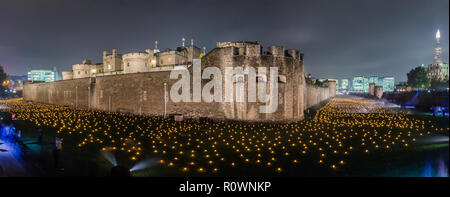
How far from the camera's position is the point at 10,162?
7.50 meters

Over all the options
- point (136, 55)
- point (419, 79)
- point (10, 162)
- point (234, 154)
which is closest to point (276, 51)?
point (234, 154)

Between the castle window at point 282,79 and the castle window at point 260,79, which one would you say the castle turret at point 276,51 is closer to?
the castle window at point 282,79

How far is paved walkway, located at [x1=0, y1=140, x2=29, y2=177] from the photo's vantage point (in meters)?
6.56

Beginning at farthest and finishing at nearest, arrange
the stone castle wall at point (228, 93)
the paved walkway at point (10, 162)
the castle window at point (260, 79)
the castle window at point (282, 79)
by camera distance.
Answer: the castle window at point (282, 79) → the stone castle wall at point (228, 93) → the castle window at point (260, 79) → the paved walkway at point (10, 162)

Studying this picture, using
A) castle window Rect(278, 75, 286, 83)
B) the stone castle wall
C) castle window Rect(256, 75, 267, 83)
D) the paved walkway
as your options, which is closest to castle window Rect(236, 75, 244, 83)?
the stone castle wall

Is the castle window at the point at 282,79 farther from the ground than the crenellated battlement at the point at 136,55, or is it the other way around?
the crenellated battlement at the point at 136,55

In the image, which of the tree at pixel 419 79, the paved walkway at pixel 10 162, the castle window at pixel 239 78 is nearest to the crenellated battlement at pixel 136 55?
the castle window at pixel 239 78

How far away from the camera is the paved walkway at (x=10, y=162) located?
656 centimetres

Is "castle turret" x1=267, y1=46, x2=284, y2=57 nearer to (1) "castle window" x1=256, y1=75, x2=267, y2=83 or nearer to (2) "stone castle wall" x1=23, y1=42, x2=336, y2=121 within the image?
(2) "stone castle wall" x1=23, y1=42, x2=336, y2=121

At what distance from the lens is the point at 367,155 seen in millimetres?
8859

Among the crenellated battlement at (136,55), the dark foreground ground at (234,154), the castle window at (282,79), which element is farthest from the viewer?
the crenellated battlement at (136,55)

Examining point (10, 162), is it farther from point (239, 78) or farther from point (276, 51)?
point (276, 51)

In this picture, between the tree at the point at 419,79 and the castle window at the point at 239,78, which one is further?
the tree at the point at 419,79
